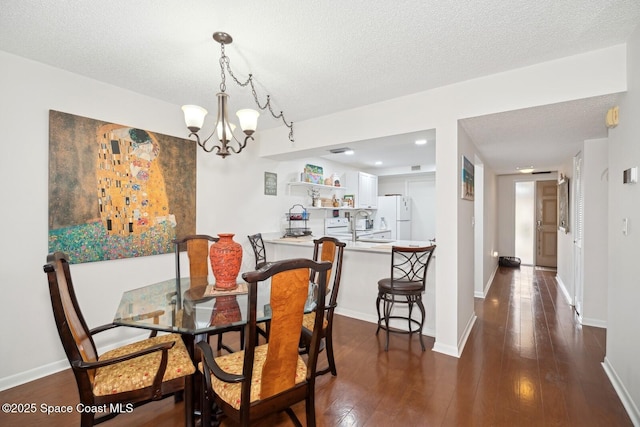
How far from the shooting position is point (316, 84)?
268cm

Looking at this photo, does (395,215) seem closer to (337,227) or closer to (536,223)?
(337,227)

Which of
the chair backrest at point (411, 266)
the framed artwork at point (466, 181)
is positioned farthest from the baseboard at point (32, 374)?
the framed artwork at point (466, 181)

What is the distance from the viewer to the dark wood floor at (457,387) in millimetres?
1843

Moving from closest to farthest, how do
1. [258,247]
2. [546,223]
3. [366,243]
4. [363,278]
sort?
1. [363,278]
2. [366,243]
3. [258,247]
4. [546,223]

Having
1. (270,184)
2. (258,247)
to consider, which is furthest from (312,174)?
(258,247)

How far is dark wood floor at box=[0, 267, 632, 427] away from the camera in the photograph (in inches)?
72.6

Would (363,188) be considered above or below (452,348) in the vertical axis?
above

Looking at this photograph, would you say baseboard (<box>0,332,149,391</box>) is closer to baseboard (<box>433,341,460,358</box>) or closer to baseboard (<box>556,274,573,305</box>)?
baseboard (<box>433,341,460,358</box>)

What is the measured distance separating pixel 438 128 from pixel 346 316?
2443mm


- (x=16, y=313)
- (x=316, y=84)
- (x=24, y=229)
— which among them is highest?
(x=316, y=84)

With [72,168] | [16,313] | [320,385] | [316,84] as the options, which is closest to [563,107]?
[316,84]

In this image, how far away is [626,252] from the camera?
75.5 inches

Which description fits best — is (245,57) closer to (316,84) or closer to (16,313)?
(316,84)

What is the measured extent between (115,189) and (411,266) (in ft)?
9.88
